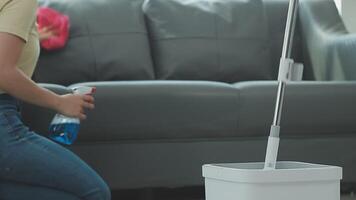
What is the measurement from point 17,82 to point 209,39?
135 centimetres

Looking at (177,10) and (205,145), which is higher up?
(177,10)

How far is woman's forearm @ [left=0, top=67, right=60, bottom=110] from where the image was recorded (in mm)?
1444

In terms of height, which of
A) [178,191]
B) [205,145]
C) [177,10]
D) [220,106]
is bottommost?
[178,191]

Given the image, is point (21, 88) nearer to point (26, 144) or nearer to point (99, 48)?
point (26, 144)

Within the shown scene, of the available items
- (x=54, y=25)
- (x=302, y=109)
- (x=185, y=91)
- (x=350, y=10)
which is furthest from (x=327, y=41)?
(x=54, y=25)

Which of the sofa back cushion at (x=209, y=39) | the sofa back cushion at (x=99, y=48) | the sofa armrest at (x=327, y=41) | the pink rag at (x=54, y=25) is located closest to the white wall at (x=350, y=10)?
the sofa armrest at (x=327, y=41)

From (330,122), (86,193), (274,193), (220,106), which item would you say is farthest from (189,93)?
(274,193)

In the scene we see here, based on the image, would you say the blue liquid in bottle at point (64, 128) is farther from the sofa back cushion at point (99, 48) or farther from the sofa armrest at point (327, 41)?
the sofa armrest at point (327, 41)

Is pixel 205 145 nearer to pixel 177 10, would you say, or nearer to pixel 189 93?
pixel 189 93

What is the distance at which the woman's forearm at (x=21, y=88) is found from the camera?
144 centimetres

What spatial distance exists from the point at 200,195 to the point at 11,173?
117 cm

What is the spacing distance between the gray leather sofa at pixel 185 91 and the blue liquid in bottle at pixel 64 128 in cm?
32

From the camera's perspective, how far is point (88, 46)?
255cm

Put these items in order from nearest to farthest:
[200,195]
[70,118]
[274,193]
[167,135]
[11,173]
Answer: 1. [274,193]
2. [11,173]
3. [70,118]
4. [167,135]
5. [200,195]
